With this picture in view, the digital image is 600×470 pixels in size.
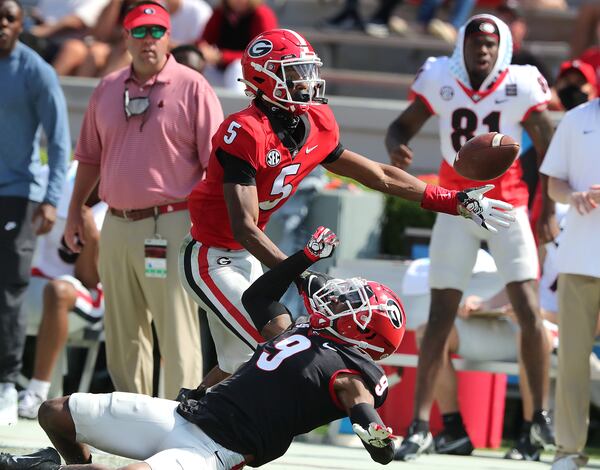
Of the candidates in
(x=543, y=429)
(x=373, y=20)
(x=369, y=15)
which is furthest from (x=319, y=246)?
(x=369, y=15)

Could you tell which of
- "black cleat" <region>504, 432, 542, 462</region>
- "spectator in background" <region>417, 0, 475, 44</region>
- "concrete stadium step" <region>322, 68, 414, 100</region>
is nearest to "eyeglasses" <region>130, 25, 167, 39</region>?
"black cleat" <region>504, 432, 542, 462</region>

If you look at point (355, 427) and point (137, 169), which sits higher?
point (137, 169)

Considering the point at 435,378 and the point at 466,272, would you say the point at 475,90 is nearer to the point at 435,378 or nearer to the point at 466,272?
the point at 466,272

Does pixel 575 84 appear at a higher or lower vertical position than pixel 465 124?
higher

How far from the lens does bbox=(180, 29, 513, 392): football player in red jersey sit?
17.2 ft

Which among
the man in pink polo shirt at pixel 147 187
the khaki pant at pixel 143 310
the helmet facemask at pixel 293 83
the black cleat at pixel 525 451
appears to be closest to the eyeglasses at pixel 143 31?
the man in pink polo shirt at pixel 147 187

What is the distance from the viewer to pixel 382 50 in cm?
1233

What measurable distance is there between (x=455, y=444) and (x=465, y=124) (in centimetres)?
169

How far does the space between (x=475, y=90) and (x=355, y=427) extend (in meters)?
3.00

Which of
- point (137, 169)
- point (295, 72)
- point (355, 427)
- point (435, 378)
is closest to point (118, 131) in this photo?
point (137, 169)

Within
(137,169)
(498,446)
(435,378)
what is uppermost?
(137,169)

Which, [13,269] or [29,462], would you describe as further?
[13,269]

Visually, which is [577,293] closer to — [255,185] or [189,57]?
[255,185]

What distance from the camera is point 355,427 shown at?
4.34 metres
